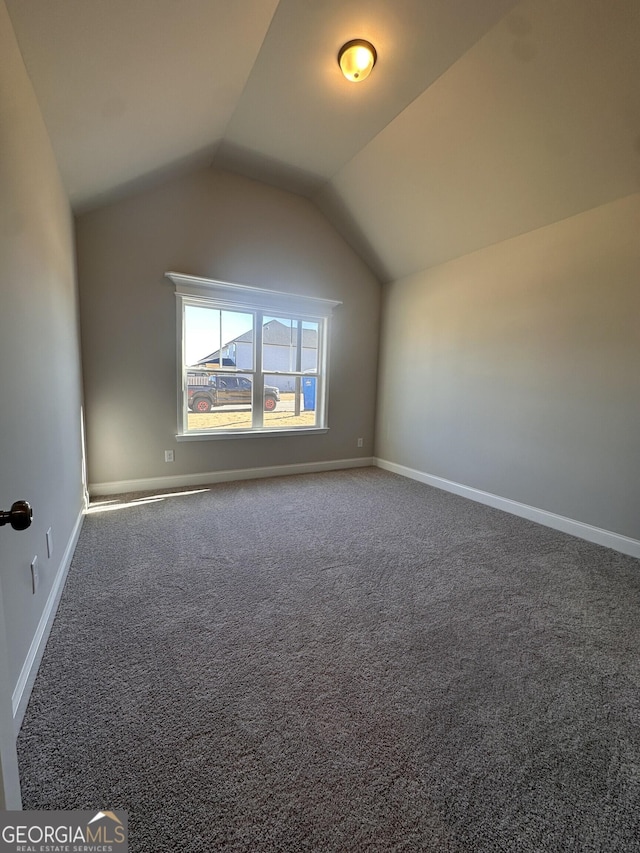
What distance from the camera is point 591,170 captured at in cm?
245

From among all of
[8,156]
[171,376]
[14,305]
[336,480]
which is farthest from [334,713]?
[171,376]

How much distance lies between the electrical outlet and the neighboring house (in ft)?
8.48

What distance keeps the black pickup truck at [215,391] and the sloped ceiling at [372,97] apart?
1.75 m

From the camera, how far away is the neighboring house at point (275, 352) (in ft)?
12.8

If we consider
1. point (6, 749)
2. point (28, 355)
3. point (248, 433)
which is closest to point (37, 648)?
point (6, 749)

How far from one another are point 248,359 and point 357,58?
2.58 meters

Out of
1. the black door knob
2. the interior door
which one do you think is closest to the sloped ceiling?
the black door knob

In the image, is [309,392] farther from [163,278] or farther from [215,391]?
[163,278]

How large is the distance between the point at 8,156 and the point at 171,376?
7.67 ft

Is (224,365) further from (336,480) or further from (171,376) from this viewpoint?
(336,480)

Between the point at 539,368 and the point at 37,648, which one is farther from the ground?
the point at 539,368

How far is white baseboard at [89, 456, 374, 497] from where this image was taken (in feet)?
11.3

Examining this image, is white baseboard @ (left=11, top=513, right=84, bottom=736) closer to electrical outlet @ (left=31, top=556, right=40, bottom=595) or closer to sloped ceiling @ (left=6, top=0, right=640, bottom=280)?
electrical outlet @ (left=31, top=556, right=40, bottom=595)

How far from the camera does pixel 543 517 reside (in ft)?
9.90
